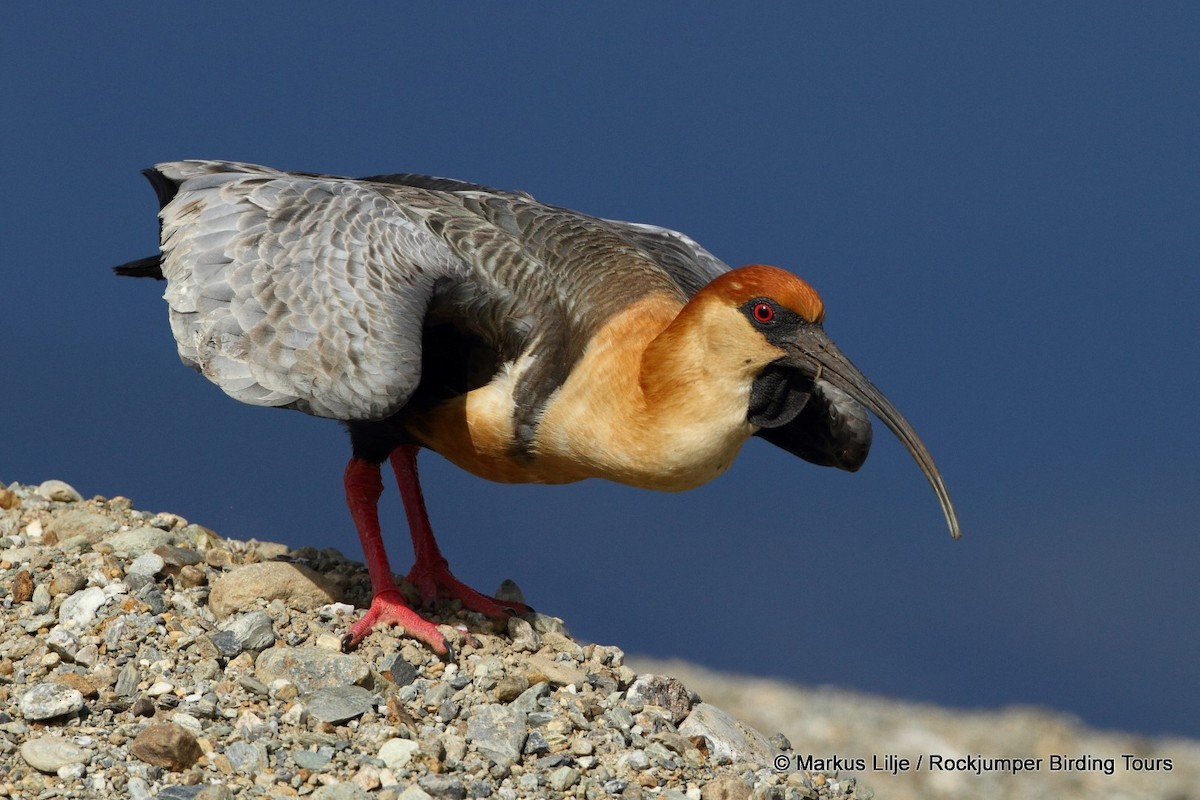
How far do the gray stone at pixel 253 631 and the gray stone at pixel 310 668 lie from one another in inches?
2.4

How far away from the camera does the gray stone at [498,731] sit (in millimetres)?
6457

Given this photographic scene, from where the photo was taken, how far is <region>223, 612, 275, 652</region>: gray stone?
703 cm

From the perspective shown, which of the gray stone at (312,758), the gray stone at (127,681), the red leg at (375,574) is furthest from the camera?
the red leg at (375,574)

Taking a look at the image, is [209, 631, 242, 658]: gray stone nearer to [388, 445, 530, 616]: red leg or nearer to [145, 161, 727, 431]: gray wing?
[145, 161, 727, 431]: gray wing

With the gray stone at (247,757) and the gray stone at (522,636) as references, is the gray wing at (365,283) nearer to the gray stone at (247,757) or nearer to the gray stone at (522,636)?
the gray stone at (522,636)

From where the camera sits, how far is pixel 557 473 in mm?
7238

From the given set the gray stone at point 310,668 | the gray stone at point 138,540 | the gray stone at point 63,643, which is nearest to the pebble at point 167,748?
the gray stone at point 310,668

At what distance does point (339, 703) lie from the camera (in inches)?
260

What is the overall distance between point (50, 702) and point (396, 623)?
6.31 ft

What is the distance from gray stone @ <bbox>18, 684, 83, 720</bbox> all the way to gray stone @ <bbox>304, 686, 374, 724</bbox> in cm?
111

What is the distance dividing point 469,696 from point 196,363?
93.9 inches

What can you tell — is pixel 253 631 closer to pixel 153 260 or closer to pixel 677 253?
pixel 153 260

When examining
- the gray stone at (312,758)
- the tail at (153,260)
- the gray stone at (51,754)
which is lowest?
the gray stone at (51,754)

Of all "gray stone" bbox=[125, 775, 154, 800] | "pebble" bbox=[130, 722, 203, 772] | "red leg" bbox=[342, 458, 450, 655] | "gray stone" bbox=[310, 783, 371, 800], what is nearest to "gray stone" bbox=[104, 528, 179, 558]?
"red leg" bbox=[342, 458, 450, 655]
